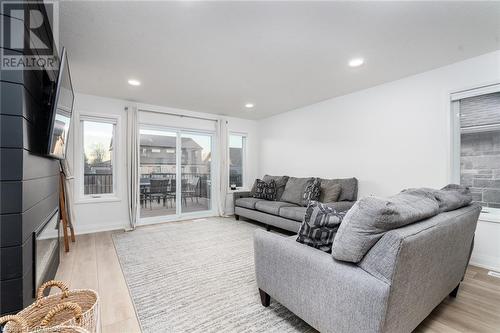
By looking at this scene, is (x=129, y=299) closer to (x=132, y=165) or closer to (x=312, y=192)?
(x=132, y=165)

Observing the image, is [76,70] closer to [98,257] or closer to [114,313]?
[98,257]

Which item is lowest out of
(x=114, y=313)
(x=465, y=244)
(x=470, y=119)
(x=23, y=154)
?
(x=114, y=313)

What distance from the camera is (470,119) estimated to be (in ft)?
9.16

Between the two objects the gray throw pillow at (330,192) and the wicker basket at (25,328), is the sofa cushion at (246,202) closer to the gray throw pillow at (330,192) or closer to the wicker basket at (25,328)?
the gray throw pillow at (330,192)

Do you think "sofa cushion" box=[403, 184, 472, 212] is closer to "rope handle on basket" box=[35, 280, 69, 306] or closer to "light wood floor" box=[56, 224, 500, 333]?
"light wood floor" box=[56, 224, 500, 333]

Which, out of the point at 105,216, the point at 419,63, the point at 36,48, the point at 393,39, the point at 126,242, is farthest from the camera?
the point at 105,216

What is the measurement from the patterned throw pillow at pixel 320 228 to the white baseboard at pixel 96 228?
3861 millimetres

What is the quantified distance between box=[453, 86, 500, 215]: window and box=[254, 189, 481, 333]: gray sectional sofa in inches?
60.3

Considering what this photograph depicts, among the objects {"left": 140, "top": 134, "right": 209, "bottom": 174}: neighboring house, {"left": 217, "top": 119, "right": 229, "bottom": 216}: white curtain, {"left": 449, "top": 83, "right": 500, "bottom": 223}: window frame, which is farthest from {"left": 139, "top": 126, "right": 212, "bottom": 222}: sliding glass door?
{"left": 449, "top": 83, "right": 500, "bottom": 223}: window frame

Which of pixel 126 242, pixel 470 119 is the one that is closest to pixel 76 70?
pixel 126 242

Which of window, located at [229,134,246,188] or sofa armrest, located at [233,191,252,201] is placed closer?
sofa armrest, located at [233,191,252,201]

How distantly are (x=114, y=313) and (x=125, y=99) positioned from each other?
3.66 meters

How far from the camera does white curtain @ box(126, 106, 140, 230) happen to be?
418cm

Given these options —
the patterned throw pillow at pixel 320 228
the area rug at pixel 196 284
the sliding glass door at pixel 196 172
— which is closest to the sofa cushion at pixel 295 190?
the area rug at pixel 196 284
